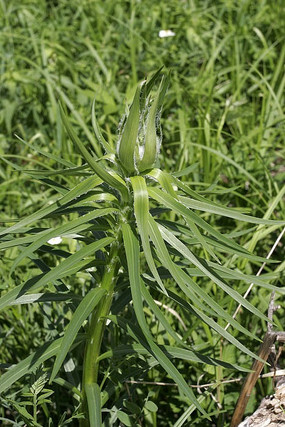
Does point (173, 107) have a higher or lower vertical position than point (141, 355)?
higher

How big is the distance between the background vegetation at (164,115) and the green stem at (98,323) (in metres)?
0.12

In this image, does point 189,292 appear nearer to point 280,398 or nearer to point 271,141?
point 280,398

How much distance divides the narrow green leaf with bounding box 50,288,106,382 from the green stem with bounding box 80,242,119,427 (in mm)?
51

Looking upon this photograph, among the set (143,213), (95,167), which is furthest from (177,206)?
(95,167)

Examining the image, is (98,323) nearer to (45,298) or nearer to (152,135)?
(45,298)

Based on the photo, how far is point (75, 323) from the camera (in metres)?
1.40

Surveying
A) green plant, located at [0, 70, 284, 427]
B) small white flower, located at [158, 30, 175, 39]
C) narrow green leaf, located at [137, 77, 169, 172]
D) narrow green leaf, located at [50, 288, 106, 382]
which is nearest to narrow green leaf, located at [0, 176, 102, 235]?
green plant, located at [0, 70, 284, 427]

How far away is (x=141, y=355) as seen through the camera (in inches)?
69.1

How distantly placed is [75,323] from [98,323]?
23cm

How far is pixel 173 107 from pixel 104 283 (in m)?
2.00

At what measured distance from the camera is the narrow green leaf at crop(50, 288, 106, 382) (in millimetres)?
1340

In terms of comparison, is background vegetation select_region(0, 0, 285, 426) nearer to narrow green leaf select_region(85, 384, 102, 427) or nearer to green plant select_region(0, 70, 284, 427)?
narrow green leaf select_region(85, 384, 102, 427)

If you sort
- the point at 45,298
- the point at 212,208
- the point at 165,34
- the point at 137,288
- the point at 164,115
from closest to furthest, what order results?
the point at 137,288 < the point at 212,208 < the point at 45,298 < the point at 164,115 < the point at 165,34

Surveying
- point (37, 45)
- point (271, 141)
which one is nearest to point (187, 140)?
point (271, 141)
